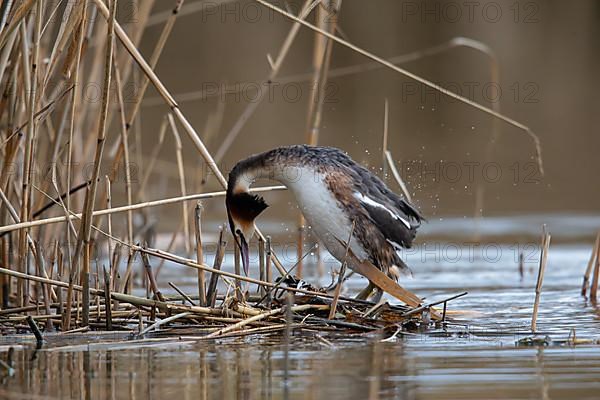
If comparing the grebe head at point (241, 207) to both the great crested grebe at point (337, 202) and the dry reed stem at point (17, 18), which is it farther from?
the dry reed stem at point (17, 18)

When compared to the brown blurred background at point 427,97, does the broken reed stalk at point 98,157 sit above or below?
below

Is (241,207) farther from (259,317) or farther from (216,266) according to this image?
(259,317)

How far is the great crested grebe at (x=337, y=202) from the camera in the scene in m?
5.87

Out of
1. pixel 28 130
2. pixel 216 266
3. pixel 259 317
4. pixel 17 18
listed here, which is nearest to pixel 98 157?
pixel 28 130

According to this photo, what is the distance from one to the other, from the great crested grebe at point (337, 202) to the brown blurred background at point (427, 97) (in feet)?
5.52

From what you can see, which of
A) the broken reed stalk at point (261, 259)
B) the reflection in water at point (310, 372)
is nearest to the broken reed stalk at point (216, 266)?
the broken reed stalk at point (261, 259)

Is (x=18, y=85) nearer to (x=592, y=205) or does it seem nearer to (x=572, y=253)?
(x=572, y=253)

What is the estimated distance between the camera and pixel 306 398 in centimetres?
392

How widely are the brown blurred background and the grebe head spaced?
1.61 m

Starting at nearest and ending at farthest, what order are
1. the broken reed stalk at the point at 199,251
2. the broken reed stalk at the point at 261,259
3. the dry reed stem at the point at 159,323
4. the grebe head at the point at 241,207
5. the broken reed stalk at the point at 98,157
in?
the broken reed stalk at the point at 98,157
the dry reed stem at the point at 159,323
the broken reed stalk at the point at 199,251
the broken reed stalk at the point at 261,259
the grebe head at the point at 241,207

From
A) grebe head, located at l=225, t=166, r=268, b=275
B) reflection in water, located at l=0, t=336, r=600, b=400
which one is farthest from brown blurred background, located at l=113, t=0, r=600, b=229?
reflection in water, located at l=0, t=336, r=600, b=400

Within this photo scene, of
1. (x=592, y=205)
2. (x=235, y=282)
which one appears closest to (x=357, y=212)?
(x=235, y=282)

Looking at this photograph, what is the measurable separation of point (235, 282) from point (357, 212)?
2.34ft

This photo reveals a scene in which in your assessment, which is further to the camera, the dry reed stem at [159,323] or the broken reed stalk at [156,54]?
the broken reed stalk at [156,54]
